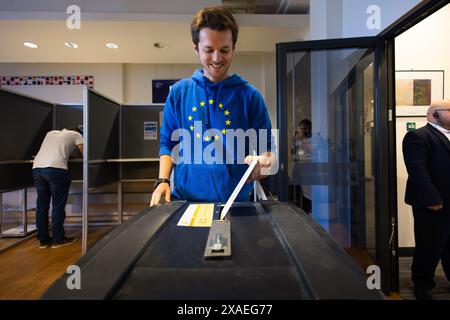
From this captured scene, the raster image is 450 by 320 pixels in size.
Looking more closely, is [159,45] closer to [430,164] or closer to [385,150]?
[385,150]

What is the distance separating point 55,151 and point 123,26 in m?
1.72

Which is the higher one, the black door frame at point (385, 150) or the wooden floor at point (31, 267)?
the black door frame at point (385, 150)

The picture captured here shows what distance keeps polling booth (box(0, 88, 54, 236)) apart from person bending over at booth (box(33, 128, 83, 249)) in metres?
0.25

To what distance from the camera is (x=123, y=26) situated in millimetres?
3502

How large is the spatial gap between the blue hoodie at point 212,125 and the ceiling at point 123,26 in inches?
113

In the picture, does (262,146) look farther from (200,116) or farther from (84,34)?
(84,34)

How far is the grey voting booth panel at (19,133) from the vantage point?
9.56 ft

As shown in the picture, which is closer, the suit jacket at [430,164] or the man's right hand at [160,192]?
the man's right hand at [160,192]

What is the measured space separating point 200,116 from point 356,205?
1.83 metres

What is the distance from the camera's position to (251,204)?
854 mm

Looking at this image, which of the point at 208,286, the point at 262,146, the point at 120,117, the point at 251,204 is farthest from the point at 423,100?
the point at 120,117

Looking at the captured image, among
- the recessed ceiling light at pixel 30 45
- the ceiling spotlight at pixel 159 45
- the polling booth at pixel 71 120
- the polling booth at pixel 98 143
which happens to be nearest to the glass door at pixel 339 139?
the polling booth at pixel 98 143

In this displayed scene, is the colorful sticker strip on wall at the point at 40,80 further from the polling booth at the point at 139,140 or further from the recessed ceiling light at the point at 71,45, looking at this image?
the polling booth at the point at 139,140

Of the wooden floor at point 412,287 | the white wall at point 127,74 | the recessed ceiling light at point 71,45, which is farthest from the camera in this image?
the white wall at point 127,74
